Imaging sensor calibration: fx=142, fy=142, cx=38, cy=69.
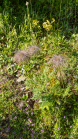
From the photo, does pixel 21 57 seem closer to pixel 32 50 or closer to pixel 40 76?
pixel 32 50

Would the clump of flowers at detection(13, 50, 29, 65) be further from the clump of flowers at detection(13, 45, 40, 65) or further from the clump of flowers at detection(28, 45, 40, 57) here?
the clump of flowers at detection(28, 45, 40, 57)

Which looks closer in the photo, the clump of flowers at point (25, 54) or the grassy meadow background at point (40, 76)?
the grassy meadow background at point (40, 76)

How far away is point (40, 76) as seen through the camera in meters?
3.03

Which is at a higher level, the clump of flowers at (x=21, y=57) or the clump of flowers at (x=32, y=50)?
the clump of flowers at (x=32, y=50)

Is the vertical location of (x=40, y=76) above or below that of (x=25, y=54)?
below

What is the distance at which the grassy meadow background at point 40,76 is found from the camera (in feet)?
9.15

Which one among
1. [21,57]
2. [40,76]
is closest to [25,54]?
[21,57]

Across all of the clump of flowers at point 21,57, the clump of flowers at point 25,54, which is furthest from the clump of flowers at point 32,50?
the clump of flowers at point 21,57

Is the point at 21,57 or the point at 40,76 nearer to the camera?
the point at 40,76

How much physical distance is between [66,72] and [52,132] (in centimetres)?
130

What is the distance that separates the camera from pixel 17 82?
335 cm

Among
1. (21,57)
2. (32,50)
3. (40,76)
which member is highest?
(32,50)

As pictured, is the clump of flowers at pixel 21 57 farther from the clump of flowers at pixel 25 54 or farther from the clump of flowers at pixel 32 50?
the clump of flowers at pixel 32 50

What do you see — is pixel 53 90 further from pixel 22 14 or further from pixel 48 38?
pixel 22 14
